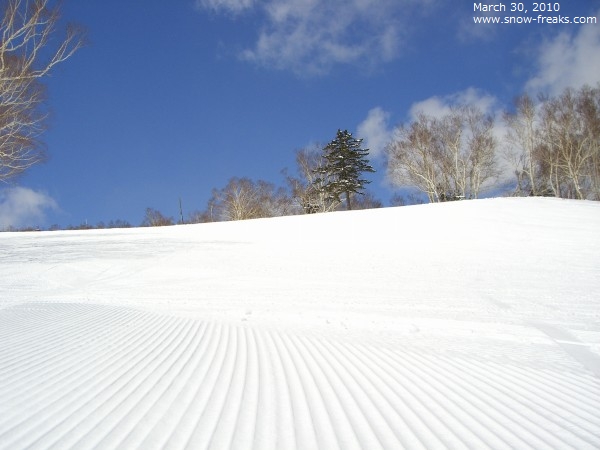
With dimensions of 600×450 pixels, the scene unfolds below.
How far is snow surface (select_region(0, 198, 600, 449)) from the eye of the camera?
1.93 meters

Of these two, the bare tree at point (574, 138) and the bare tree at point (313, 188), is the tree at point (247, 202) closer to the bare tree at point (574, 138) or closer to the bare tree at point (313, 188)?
the bare tree at point (313, 188)

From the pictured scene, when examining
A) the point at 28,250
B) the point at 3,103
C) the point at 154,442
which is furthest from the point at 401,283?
the point at 3,103

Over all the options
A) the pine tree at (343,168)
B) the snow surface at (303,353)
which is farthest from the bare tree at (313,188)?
the snow surface at (303,353)

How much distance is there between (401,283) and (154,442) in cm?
630

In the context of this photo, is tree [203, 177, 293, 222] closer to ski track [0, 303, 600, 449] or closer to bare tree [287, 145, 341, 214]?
bare tree [287, 145, 341, 214]

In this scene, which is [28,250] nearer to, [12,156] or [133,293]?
[12,156]

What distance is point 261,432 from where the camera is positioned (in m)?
1.87

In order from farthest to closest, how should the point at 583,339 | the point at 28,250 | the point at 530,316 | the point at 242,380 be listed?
the point at 28,250 → the point at 530,316 → the point at 583,339 → the point at 242,380

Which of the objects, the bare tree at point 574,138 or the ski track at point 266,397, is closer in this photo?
the ski track at point 266,397

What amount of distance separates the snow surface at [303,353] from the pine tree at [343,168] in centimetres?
2640

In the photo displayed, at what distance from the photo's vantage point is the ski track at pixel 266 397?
1.82 m

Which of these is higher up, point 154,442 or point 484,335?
point 154,442

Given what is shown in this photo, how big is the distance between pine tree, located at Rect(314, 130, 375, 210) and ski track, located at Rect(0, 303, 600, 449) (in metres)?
32.9

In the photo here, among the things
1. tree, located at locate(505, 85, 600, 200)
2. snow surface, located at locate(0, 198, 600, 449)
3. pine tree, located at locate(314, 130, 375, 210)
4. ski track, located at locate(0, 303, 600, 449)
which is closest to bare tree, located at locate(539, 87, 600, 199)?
tree, located at locate(505, 85, 600, 200)
